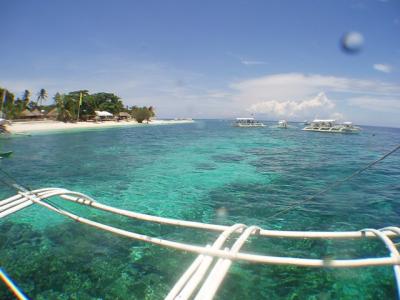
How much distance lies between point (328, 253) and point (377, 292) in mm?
1398

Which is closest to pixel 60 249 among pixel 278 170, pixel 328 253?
pixel 328 253

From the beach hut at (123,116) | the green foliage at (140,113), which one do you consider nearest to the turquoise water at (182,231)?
the beach hut at (123,116)

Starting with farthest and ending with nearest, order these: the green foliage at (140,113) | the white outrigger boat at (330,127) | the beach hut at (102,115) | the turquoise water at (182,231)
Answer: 1. the green foliage at (140,113)
2. the beach hut at (102,115)
3. the white outrigger boat at (330,127)
4. the turquoise water at (182,231)

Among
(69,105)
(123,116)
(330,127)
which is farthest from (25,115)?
(330,127)

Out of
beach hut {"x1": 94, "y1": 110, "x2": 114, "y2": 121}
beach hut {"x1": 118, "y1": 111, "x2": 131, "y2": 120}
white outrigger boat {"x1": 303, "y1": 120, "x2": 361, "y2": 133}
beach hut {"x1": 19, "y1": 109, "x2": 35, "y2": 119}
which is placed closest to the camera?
beach hut {"x1": 19, "y1": 109, "x2": 35, "y2": 119}

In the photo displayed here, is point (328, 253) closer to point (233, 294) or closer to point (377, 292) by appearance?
point (377, 292)

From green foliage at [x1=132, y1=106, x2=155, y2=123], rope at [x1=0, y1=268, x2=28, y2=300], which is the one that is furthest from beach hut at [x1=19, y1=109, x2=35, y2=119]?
rope at [x1=0, y1=268, x2=28, y2=300]

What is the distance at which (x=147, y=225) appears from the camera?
321 inches

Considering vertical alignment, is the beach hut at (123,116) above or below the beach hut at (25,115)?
above

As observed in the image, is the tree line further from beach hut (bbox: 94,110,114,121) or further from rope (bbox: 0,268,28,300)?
rope (bbox: 0,268,28,300)

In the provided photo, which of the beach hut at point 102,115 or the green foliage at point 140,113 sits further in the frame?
the green foliage at point 140,113

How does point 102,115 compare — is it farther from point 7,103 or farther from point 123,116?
point 7,103

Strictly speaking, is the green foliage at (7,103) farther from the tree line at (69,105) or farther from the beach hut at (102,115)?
the beach hut at (102,115)

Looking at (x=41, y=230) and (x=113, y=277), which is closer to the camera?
(x=113, y=277)
